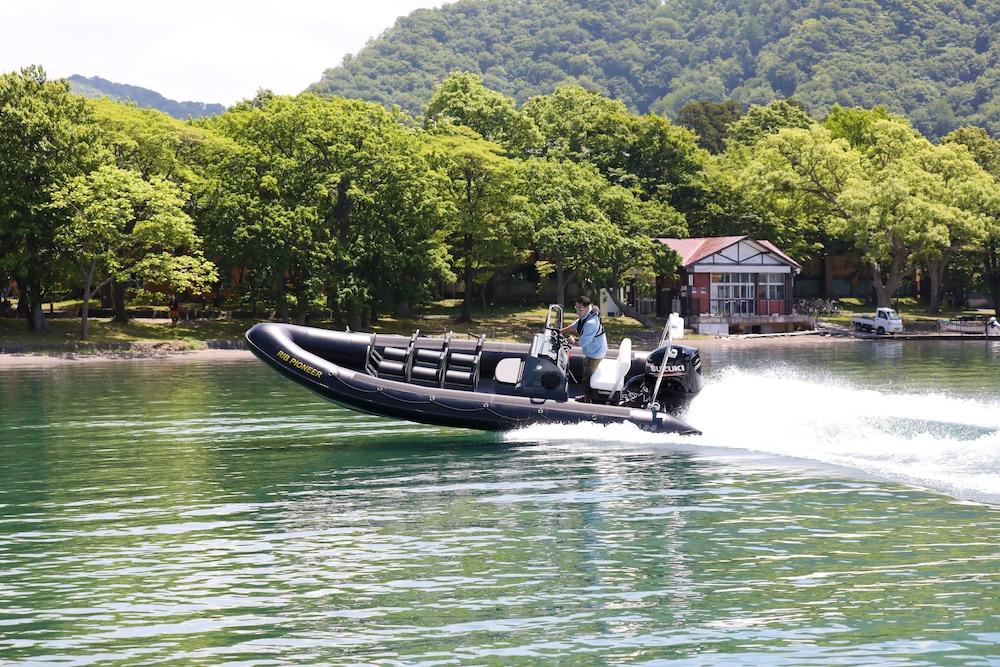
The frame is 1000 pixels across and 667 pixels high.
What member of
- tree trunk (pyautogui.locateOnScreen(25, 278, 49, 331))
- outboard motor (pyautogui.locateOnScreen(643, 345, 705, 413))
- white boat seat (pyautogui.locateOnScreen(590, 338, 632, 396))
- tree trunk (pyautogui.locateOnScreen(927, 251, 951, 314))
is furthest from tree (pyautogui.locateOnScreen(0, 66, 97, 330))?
tree trunk (pyautogui.locateOnScreen(927, 251, 951, 314))

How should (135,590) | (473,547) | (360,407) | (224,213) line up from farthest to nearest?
1. (224,213)
2. (360,407)
3. (473,547)
4. (135,590)

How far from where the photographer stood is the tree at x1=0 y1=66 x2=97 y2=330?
6228 centimetres

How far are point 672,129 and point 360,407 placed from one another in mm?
75108

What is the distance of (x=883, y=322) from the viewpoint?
8194 cm

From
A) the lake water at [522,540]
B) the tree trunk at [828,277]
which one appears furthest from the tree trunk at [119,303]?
the tree trunk at [828,277]

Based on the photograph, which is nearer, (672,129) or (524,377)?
(524,377)

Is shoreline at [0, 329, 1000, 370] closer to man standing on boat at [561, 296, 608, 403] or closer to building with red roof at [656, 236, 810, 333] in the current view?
building with red roof at [656, 236, 810, 333]

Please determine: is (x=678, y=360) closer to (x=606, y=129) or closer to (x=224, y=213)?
(x=224, y=213)

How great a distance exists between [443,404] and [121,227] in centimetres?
4361

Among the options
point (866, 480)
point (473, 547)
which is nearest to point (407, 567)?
point (473, 547)

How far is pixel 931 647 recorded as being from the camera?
11.2 m

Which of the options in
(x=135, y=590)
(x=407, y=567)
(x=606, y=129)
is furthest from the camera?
(x=606, y=129)

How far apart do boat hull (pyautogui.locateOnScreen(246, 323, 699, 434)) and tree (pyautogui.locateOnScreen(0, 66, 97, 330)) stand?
4181 cm

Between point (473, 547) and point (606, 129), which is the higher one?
point (606, 129)
